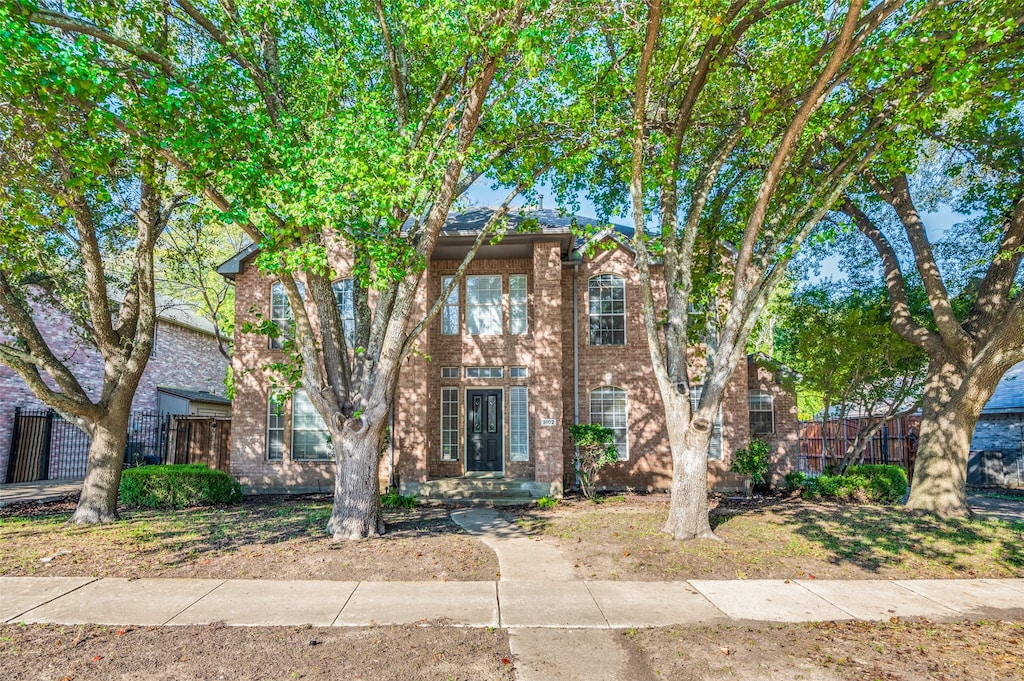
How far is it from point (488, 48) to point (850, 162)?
5.70 metres

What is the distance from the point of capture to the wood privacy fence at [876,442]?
18.5m

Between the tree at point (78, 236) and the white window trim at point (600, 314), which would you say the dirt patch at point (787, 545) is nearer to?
the white window trim at point (600, 314)

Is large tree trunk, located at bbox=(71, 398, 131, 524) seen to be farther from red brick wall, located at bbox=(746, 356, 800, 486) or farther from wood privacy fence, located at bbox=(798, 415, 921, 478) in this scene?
wood privacy fence, located at bbox=(798, 415, 921, 478)

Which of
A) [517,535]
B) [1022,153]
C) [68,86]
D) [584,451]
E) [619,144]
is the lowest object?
[517,535]

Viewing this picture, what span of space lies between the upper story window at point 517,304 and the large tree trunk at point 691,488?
276 inches

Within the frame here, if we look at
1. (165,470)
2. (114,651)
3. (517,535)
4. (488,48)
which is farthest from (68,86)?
(165,470)

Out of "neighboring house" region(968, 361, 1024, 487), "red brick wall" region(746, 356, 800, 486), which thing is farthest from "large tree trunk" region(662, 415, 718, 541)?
"neighboring house" region(968, 361, 1024, 487)

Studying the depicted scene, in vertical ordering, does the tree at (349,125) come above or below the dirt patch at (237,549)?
above

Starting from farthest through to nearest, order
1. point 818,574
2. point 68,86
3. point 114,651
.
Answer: point 818,574 < point 68,86 < point 114,651

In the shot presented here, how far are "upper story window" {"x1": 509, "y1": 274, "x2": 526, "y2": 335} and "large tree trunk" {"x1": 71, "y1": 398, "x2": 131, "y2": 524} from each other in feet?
28.3

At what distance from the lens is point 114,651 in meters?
4.52

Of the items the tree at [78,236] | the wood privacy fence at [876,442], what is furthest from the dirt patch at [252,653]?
the wood privacy fence at [876,442]

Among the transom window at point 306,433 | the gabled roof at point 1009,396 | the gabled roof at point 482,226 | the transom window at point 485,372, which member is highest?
the gabled roof at point 482,226

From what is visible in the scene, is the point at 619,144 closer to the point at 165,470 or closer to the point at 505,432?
the point at 505,432
